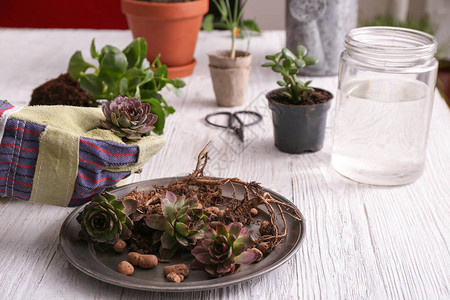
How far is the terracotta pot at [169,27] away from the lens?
118 cm

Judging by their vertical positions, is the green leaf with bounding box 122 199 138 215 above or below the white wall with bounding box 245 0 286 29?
above

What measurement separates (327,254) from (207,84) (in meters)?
0.67

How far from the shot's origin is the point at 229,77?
41.8 inches

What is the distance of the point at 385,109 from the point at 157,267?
1.30ft

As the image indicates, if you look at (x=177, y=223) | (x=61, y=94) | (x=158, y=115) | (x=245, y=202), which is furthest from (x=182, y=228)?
(x=61, y=94)

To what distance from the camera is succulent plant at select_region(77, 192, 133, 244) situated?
0.59 m

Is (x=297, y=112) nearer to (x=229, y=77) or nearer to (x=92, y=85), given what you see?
(x=229, y=77)

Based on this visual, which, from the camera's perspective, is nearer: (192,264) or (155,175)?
(192,264)

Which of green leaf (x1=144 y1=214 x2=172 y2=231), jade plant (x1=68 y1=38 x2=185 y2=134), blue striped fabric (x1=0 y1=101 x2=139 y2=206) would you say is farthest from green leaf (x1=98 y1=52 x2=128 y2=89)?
green leaf (x1=144 y1=214 x2=172 y2=231)

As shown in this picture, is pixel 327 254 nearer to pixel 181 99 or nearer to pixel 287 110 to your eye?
pixel 287 110

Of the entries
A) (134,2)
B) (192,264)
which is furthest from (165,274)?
(134,2)

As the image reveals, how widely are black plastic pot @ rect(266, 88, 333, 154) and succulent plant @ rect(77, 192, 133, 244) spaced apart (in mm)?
360

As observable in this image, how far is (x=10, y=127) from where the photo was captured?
0.62m

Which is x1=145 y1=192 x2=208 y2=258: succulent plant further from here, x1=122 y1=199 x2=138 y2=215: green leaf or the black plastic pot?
the black plastic pot
